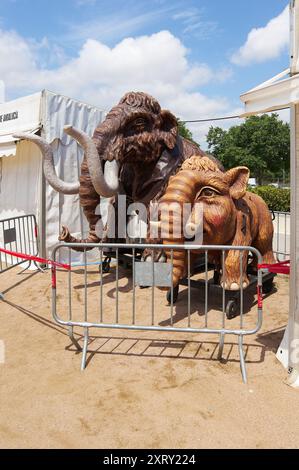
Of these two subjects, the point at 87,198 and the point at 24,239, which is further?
the point at 24,239

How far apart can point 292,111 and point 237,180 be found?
1.38 meters

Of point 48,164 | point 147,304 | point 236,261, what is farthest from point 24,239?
point 236,261

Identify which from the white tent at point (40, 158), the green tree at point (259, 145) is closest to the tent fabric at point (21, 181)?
the white tent at point (40, 158)

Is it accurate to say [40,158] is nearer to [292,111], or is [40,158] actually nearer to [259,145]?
[292,111]

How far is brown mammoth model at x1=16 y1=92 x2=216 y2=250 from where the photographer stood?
457cm

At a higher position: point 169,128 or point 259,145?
point 259,145

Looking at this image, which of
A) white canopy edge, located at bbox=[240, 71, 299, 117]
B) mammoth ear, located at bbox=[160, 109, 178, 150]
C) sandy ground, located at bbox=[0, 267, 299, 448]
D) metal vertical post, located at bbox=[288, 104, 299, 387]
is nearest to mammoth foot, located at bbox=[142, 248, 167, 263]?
sandy ground, located at bbox=[0, 267, 299, 448]

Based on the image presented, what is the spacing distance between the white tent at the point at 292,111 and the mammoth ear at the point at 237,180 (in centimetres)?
115

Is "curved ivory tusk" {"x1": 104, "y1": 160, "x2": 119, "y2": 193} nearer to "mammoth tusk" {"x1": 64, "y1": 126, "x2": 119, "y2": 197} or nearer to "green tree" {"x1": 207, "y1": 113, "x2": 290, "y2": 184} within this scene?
"mammoth tusk" {"x1": 64, "y1": 126, "x2": 119, "y2": 197}

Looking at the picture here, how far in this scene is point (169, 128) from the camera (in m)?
5.11

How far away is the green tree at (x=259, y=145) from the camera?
112ft

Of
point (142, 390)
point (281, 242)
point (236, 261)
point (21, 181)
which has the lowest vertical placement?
point (142, 390)

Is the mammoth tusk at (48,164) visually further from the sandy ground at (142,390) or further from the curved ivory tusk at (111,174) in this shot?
the sandy ground at (142,390)
